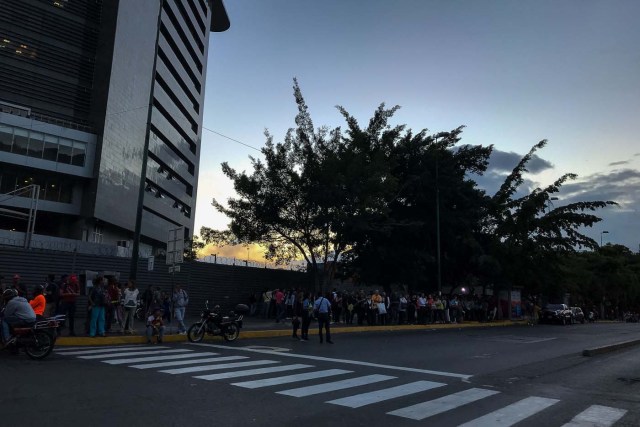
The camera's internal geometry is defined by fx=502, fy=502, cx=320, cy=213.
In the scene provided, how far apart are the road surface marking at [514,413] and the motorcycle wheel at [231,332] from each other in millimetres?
10353

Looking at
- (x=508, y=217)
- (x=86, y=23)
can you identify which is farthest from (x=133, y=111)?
(x=508, y=217)

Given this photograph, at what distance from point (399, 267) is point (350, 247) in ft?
13.2

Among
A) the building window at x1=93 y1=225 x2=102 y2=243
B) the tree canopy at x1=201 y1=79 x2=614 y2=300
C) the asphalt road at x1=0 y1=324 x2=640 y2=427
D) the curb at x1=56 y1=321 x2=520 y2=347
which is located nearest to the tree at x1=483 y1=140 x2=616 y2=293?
the tree canopy at x1=201 y1=79 x2=614 y2=300

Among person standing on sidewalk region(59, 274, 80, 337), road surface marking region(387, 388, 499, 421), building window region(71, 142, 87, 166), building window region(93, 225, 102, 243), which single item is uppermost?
building window region(71, 142, 87, 166)

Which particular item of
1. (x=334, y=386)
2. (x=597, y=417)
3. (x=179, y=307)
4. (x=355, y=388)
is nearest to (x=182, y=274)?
(x=179, y=307)

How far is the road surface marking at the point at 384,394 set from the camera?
24.9ft

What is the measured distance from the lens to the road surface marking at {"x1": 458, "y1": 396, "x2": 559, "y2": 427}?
260 inches

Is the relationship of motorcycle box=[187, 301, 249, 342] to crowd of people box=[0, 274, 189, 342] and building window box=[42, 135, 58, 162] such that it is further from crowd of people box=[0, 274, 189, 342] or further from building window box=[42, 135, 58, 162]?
building window box=[42, 135, 58, 162]

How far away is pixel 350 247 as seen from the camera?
35812mm

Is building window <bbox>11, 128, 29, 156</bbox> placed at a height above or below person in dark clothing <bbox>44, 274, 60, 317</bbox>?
above

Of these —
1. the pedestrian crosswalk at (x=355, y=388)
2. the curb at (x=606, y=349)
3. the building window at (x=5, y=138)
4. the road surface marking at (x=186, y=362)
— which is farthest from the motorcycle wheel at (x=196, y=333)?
the building window at (x=5, y=138)

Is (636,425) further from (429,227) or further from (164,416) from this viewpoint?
(429,227)

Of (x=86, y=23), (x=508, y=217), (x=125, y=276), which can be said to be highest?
(x=86, y=23)

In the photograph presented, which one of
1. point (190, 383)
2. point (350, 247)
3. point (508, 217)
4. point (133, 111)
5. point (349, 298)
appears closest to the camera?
point (190, 383)
